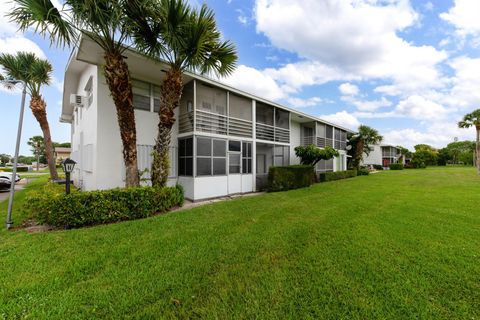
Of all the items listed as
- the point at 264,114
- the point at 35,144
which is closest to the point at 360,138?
the point at 264,114

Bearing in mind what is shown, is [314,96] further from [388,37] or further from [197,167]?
[197,167]

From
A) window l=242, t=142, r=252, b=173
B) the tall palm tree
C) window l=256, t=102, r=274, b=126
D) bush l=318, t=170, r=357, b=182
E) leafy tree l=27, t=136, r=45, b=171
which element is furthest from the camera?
leafy tree l=27, t=136, r=45, b=171

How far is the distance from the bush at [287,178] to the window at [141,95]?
7590 mm

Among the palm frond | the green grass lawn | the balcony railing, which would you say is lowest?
the green grass lawn

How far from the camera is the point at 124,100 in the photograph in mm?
6461

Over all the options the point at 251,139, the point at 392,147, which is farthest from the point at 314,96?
the point at 392,147

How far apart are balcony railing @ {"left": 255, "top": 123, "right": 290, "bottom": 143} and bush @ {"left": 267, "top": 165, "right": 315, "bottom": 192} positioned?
2.23m

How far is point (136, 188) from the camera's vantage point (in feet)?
21.4

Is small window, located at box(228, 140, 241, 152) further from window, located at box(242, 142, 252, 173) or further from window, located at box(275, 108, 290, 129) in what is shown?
window, located at box(275, 108, 290, 129)

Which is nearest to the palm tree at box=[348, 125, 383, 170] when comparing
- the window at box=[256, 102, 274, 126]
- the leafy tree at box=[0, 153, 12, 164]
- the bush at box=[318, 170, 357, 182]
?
the bush at box=[318, 170, 357, 182]

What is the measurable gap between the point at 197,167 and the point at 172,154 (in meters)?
1.71

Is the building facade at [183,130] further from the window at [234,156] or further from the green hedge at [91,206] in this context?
the green hedge at [91,206]

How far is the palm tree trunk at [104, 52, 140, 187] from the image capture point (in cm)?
626

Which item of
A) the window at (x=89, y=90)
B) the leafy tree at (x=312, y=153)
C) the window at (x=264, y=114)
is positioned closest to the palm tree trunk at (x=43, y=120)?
the window at (x=89, y=90)
